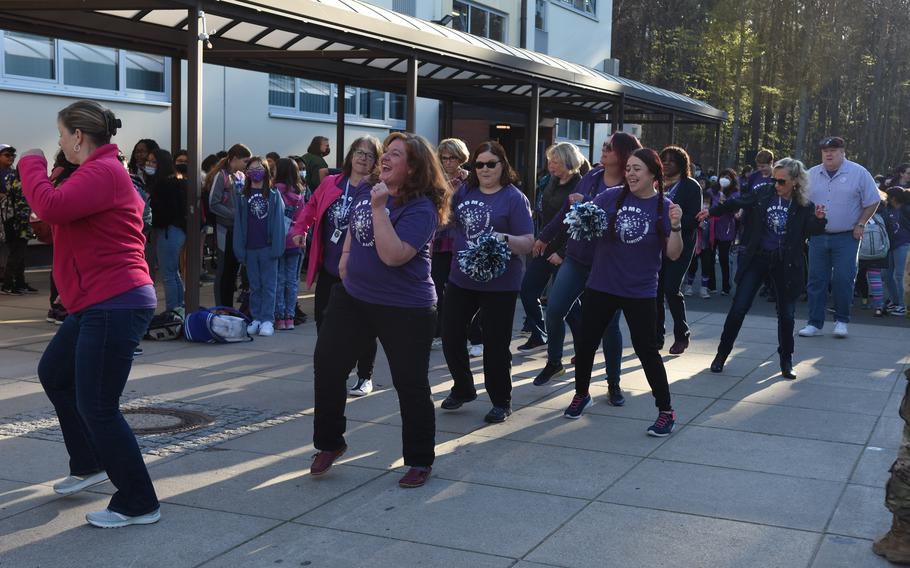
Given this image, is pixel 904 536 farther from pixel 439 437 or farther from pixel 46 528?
pixel 46 528

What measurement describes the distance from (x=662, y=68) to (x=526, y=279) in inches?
1812

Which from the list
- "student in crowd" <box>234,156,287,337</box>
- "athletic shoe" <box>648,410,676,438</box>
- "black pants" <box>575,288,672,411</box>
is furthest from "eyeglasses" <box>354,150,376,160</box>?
"student in crowd" <box>234,156,287,337</box>

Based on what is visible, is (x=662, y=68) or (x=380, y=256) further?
(x=662, y=68)

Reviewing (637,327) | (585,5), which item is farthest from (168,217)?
(585,5)

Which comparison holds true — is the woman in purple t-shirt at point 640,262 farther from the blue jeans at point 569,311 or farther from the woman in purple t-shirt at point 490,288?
the blue jeans at point 569,311

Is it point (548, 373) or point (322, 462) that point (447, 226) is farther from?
point (322, 462)

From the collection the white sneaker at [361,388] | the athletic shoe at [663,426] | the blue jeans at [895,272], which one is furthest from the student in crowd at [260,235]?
the blue jeans at [895,272]

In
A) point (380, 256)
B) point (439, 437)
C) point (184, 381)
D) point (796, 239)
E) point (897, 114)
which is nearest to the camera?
point (380, 256)

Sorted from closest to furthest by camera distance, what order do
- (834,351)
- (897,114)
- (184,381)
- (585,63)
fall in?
(184,381) → (834,351) → (585,63) → (897,114)

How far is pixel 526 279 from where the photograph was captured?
31.6ft

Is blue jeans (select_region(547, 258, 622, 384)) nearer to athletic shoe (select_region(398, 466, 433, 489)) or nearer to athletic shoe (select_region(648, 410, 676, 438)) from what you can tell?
athletic shoe (select_region(648, 410, 676, 438))

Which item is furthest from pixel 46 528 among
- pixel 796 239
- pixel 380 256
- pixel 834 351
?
pixel 834 351

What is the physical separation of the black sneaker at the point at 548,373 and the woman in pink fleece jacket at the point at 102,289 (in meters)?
4.18

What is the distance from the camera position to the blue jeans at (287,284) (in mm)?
11094
